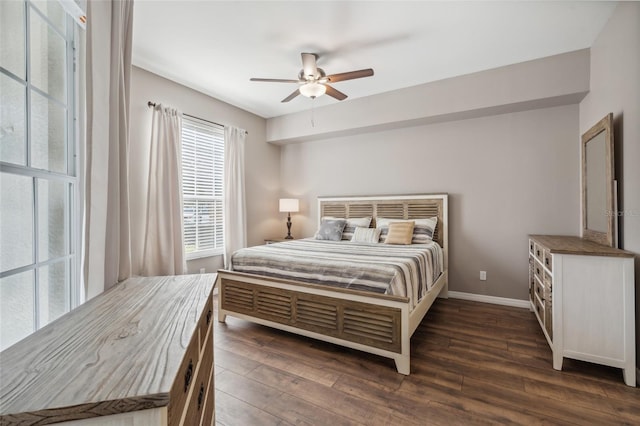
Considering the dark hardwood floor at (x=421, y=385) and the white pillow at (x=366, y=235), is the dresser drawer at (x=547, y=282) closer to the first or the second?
the dark hardwood floor at (x=421, y=385)

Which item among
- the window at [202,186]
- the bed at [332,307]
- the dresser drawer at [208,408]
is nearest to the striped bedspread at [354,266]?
the bed at [332,307]

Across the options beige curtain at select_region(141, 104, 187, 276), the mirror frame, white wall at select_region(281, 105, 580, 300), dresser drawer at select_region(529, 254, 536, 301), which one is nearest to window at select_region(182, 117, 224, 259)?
beige curtain at select_region(141, 104, 187, 276)

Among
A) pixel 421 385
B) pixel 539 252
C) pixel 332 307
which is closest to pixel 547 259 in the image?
pixel 539 252

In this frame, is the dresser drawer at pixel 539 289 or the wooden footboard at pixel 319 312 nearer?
the wooden footboard at pixel 319 312

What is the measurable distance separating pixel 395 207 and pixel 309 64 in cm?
227

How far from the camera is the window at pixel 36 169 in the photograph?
46.2 inches

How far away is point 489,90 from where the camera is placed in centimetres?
334

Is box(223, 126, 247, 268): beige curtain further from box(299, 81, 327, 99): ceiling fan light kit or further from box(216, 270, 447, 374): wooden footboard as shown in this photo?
box(299, 81, 327, 99): ceiling fan light kit

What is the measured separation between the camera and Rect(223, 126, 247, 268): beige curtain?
13.9ft

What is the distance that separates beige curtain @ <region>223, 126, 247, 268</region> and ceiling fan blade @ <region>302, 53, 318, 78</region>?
6.03ft

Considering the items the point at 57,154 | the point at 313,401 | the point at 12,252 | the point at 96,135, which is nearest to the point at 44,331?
the point at 12,252

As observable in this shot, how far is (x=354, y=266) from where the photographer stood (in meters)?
2.40

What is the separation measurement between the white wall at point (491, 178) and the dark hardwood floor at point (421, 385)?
3.76ft

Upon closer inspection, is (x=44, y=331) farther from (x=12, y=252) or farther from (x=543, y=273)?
(x=543, y=273)
